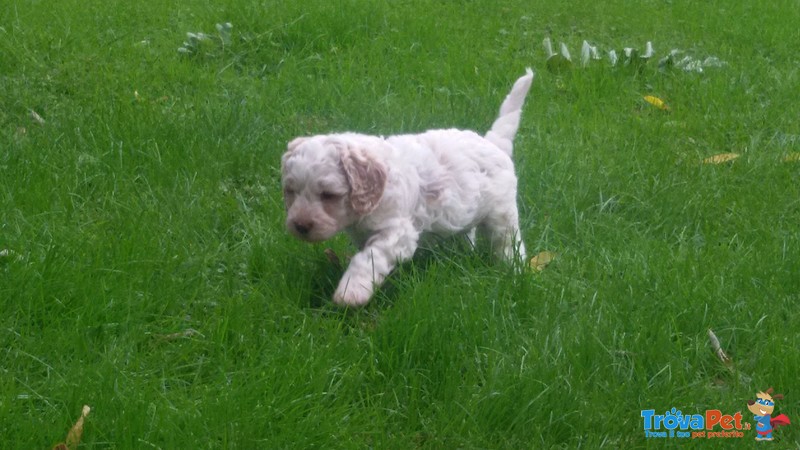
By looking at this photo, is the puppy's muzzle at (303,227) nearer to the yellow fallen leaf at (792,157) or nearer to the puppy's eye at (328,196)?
the puppy's eye at (328,196)

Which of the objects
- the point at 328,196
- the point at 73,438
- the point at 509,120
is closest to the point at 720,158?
the point at 509,120

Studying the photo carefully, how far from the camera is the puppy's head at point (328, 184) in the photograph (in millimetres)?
3840

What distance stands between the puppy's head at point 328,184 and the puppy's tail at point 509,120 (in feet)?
3.63

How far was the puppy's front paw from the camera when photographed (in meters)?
3.76

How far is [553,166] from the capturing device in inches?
215

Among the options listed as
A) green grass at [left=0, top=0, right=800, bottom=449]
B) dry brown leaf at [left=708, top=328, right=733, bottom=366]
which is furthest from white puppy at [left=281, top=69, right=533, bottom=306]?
dry brown leaf at [left=708, top=328, right=733, bottom=366]

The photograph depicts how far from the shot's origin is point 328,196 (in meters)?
3.89

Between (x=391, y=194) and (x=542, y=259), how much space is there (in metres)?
0.91

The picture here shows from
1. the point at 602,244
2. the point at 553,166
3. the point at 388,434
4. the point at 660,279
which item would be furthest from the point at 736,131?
the point at 388,434

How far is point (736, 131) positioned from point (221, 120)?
3.24 metres

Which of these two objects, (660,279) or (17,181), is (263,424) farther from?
(17,181)

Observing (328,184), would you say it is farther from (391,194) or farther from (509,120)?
(509,120)

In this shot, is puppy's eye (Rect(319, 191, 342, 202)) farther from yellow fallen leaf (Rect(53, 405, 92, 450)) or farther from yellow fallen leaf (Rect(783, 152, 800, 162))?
yellow fallen leaf (Rect(783, 152, 800, 162))

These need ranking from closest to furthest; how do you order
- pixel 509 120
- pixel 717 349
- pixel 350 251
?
1. pixel 717 349
2. pixel 350 251
3. pixel 509 120
